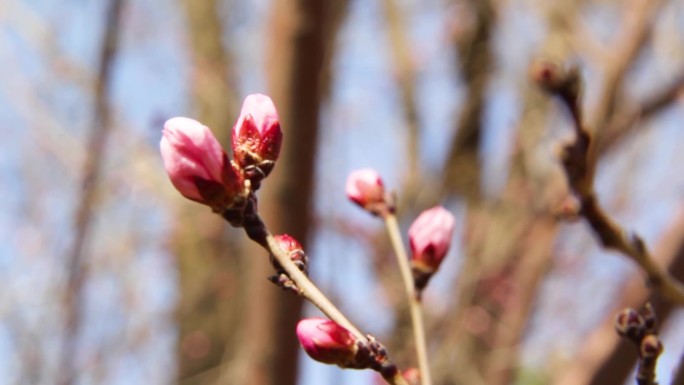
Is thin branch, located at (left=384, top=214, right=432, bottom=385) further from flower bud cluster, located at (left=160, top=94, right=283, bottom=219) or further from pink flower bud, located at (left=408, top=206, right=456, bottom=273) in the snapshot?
flower bud cluster, located at (left=160, top=94, right=283, bottom=219)

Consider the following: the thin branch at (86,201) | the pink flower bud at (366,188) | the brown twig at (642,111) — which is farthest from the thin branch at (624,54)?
the pink flower bud at (366,188)

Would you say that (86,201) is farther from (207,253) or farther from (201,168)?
(207,253)

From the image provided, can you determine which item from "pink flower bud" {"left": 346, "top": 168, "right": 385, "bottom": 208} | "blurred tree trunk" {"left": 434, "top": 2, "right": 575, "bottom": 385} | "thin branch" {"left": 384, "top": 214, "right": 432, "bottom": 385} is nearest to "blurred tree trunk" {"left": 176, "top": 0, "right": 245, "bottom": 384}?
"blurred tree trunk" {"left": 434, "top": 2, "right": 575, "bottom": 385}

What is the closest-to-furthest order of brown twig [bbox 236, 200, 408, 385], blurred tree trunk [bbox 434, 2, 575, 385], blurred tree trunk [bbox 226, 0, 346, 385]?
brown twig [bbox 236, 200, 408, 385] → blurred tree trunk [bbox 226, 0, 346, 385] → blurred tree trunk [bbox 434, 2, 575, 385]

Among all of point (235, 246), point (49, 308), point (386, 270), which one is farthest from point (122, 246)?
point (386, 270)

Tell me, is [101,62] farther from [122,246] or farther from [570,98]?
[122,246]
